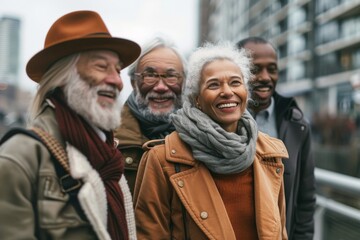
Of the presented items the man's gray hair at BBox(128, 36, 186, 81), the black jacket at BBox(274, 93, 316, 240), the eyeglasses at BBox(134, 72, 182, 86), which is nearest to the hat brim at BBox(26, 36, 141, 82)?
the eyeglasses at BBox(134, 72, 182, 86)

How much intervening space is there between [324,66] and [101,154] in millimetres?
41544

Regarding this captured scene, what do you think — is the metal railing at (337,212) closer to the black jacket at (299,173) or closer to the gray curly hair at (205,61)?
the black jacket at (299,173)

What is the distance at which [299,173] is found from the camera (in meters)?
3.09

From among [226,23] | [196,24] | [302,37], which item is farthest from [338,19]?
[196,24]

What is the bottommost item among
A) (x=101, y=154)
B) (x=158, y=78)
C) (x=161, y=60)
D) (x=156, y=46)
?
A: (x=101, y=154)

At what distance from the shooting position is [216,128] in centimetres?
240

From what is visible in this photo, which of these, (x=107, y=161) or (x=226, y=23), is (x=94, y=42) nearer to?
(x=107, y=161)

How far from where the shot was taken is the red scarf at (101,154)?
5.96 feet

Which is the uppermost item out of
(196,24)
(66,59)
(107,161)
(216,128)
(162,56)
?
(196,24)

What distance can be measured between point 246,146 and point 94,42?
1013 millimetres

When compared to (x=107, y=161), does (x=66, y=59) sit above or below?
above

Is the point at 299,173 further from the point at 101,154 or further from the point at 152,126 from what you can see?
the point at 101,154

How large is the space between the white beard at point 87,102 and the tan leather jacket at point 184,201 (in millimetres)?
554

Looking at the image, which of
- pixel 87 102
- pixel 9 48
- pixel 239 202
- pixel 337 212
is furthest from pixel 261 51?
pixel 9 48
